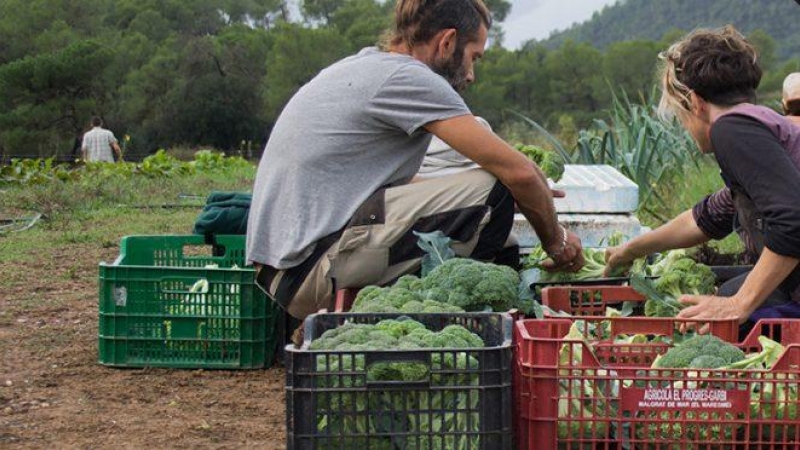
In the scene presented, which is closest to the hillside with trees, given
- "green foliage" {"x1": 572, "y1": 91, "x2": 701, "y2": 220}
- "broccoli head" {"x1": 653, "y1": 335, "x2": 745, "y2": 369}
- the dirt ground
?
"green foliage" {"x1": 572, "y1": 91, "x2": 701, "y2": 220}

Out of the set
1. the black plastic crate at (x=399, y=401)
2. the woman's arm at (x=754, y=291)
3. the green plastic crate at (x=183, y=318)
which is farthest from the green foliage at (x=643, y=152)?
the black plastic crate at (x=399, y=401)

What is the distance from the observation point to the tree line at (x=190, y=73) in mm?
54031

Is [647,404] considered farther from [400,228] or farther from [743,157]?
[400,228]

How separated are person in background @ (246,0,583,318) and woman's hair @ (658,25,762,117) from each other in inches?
23.9

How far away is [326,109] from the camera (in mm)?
3982

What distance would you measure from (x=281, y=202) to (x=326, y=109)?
36 cm

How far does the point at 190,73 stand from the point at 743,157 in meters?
61.5

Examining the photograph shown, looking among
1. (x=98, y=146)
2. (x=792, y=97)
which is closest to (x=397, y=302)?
(x=792, y=97)

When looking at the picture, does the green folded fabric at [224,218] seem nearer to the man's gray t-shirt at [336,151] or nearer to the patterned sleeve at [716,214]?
the man's gray t-shirt at [336,151]

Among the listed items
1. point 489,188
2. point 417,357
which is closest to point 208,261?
point 489,188

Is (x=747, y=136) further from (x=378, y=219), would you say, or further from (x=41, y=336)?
(x=41, y=336)

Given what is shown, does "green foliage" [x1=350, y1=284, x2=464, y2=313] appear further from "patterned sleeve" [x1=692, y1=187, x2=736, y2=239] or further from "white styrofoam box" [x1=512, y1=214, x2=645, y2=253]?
"white styrofoam box" [x1=512, y1=214, x2=645, y2=253]

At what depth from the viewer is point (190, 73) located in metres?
62.9

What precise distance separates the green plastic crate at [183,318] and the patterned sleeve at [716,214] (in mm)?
1683
